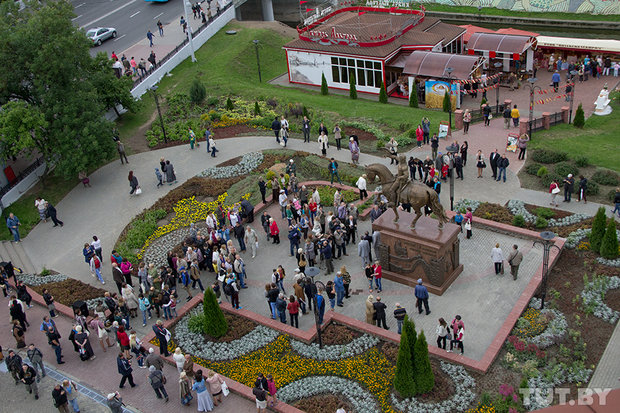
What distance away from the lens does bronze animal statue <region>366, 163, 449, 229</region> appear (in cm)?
2161

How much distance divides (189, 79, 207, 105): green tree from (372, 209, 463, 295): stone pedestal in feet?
68.7

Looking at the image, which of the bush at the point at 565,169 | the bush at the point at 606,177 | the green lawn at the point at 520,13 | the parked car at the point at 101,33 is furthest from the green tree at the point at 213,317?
the green lawn at the point at 520,13

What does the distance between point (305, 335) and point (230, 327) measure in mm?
2742

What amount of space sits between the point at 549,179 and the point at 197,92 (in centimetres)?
2220

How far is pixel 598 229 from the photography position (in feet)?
75.2

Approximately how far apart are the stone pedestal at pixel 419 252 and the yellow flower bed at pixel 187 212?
8415 mm

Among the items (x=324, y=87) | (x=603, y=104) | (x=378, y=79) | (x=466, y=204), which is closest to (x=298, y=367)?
(x=466, y=204)

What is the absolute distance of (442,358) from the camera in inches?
761

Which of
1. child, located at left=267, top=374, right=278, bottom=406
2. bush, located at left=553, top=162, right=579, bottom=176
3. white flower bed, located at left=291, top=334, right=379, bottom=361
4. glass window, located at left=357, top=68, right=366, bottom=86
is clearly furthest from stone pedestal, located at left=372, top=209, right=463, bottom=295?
glass window, located at left=357, top=68, right=366, bottom=86

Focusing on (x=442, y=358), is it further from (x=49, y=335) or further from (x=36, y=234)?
(x=36, y=234)

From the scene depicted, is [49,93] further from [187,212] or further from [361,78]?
[361,78]

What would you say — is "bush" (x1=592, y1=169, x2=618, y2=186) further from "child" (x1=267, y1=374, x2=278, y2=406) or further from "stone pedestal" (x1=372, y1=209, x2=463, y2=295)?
"child" (x1=267, y1=374, x2=278, y2=406)

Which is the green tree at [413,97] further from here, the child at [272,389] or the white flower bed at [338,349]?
the child at [272,389]

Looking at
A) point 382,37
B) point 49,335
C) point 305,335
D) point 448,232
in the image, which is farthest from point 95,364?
point 382,37
